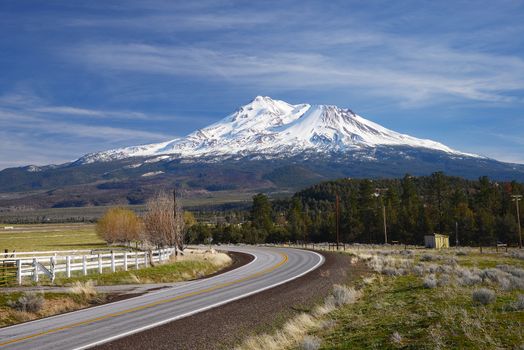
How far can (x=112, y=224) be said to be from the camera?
99312 mm

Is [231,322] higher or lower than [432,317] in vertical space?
lower

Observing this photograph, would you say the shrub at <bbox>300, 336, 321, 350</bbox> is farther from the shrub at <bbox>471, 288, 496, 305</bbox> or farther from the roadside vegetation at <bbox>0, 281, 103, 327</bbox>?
the roadside vegetation at <bbox>0, 281, 103, 327</bbox>

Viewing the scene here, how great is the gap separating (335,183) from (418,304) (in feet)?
491

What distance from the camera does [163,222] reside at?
6300cm

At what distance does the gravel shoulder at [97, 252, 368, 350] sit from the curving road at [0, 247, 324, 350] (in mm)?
574

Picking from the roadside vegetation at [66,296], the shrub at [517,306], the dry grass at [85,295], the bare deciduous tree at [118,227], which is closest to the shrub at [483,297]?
the shrub at [517,306]

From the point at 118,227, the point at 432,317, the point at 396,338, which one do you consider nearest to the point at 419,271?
the point at 432,317

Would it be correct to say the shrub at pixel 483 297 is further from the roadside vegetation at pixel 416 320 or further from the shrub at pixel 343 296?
the shrub at pixel 343 296

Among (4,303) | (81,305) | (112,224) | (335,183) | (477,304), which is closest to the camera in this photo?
(477,304)

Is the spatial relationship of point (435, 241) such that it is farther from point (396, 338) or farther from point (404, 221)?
point (396, 338)

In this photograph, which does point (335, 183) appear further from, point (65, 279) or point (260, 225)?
point (65, 279)

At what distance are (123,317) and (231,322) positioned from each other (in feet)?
11.6

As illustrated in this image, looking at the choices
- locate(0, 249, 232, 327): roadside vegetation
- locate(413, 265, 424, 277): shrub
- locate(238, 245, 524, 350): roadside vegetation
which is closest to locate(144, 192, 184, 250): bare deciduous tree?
locate(0, 249, 232, 327): roadside vegetation

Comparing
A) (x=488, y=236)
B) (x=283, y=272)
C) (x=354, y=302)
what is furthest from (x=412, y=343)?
(x=488, y=236)
